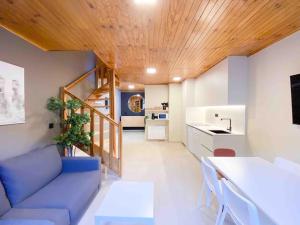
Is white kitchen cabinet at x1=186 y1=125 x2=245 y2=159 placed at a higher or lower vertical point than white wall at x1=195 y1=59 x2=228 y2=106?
lower

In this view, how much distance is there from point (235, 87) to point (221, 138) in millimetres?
1044

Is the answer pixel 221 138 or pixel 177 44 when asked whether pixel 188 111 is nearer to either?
pixel 221 138

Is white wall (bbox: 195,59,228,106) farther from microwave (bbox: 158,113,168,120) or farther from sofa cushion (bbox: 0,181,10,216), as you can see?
sofa cushion (bbox: 0,181,10,216)

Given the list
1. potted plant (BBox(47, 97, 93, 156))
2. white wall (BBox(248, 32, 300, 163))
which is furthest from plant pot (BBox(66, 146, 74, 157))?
white wall (BBox(248, 32, 300, 163))

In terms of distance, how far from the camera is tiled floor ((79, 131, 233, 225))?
8.05 ft

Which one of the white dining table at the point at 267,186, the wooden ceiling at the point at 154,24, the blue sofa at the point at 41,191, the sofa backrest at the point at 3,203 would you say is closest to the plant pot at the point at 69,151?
the blue sofa at the point at 41,191

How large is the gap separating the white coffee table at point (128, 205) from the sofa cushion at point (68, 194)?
0.31 meters

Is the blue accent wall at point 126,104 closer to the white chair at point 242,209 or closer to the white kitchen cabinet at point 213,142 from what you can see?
the white kitchen cabinet at point 213,142

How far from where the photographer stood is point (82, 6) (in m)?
1.91

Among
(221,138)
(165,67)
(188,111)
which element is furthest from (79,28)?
(188,111)

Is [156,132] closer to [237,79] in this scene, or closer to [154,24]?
[237,79]

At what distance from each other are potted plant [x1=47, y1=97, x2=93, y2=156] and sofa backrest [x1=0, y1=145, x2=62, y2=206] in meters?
0.40

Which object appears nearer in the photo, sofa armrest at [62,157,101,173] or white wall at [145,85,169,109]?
sofa armrest at [62,157,101,173]

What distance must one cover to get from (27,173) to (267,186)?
2473 mm
